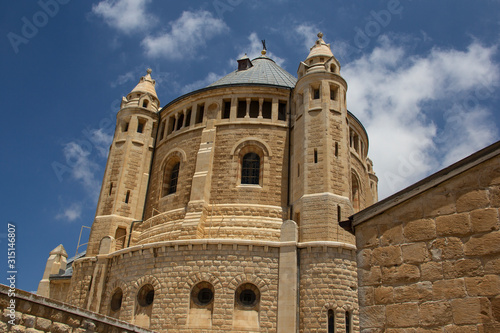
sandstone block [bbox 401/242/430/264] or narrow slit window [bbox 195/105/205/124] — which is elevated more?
narrow slit window [bbox 195/105/205/124]

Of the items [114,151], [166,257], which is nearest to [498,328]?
[166,257]

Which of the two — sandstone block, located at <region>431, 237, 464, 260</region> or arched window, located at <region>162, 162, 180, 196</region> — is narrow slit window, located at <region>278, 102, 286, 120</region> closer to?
arched window, located at <region>162, 162, 180, 196</region>

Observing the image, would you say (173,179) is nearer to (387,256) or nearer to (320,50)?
(320,50)

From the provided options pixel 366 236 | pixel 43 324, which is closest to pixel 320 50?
pixel 366 236

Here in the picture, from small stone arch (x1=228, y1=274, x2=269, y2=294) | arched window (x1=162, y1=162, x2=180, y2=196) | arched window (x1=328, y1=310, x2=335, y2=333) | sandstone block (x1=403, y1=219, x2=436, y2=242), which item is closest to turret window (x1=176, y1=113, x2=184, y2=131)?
arched window (x1=162, y1=162, x2=180, y2=196)

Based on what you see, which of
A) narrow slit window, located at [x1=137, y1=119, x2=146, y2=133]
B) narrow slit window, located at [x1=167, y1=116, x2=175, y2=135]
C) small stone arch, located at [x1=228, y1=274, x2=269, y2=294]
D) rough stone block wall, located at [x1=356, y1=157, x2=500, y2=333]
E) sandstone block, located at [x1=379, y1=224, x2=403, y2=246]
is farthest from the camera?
narrow slit window, located at [x1=137, y1=119, x2=146, y2=133]

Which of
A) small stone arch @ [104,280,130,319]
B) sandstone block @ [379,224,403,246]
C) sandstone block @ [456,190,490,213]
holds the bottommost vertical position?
sandstone block @ [379,224,403,246]

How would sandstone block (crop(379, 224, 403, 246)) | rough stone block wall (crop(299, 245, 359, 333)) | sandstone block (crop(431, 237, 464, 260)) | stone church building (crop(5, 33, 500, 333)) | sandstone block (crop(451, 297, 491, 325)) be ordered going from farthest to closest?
rough stone block wall (crop(299, 245, 359, 333)) < sandstone block (crop(379, 224, 403, 246)) < stone church building (crop(5, 33, 500, 333)) < sandstone block (crop(431, 237, 464, 260)) < sandstone block (crop(451, 297, 491, 325))

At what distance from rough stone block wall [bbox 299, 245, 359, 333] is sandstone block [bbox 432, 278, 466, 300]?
1197cm

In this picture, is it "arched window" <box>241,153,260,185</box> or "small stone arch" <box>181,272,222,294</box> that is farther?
"arched window" <box>241,153,260,185</box>

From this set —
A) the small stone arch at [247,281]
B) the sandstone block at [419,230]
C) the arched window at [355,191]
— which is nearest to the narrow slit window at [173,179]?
the small stone arch at [247,281]

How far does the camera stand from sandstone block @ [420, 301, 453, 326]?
251 inches

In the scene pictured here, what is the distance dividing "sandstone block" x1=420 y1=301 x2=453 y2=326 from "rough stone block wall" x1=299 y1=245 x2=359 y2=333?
11.9 metres

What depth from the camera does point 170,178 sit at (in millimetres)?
26234
